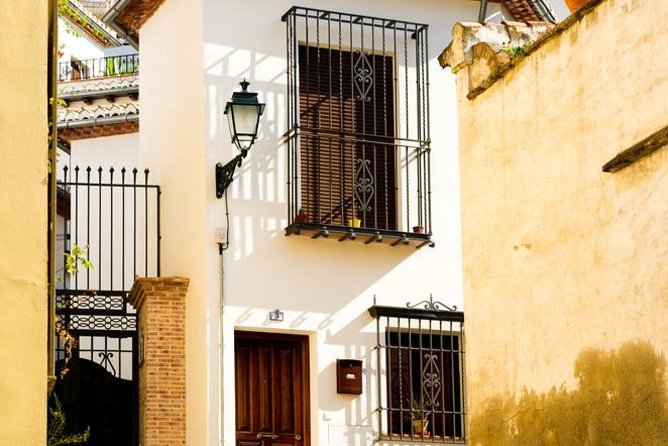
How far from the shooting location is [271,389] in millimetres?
19234

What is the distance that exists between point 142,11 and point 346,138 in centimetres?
349

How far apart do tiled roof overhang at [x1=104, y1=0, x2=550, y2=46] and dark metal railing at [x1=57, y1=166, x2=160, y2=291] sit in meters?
1.90

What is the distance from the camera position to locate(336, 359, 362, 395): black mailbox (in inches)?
750

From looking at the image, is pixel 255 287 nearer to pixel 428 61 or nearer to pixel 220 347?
pixel 220 347

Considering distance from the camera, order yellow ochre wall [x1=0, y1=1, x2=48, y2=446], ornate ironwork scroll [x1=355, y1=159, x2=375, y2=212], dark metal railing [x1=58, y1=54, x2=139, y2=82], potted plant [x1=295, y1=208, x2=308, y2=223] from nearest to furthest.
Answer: yellow ochre wall [x1=0, y1=1, x2=48, y2=446] < potted plant [x1=295, y1=208, x2=308, y2=223] < ornate ironwork scroll [x1=355, y1=159, x2=375, y2=212] < dark metal railing [x1=58, y1=54, x2=139, y2=82]

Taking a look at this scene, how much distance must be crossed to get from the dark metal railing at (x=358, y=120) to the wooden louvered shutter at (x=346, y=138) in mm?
11

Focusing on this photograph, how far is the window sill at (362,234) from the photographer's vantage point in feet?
62.8

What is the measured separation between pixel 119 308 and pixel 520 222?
27.2 feet

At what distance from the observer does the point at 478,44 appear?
1393cm

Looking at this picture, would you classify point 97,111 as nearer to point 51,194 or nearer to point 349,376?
point 349,376

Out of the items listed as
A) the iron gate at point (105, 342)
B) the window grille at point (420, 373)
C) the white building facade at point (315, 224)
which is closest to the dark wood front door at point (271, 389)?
the white building facade at point (315, 224)

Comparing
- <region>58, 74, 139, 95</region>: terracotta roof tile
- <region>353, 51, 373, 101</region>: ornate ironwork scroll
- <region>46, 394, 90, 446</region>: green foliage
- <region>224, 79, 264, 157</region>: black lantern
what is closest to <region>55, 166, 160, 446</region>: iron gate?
<region>46, 394, 90, 446</region>: green foliage

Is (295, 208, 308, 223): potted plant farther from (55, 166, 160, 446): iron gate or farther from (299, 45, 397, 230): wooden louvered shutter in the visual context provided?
(55, 166, 160, 446): iron gate

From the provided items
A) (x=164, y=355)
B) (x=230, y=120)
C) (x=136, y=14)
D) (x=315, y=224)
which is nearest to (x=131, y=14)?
(x=136, y=14)
